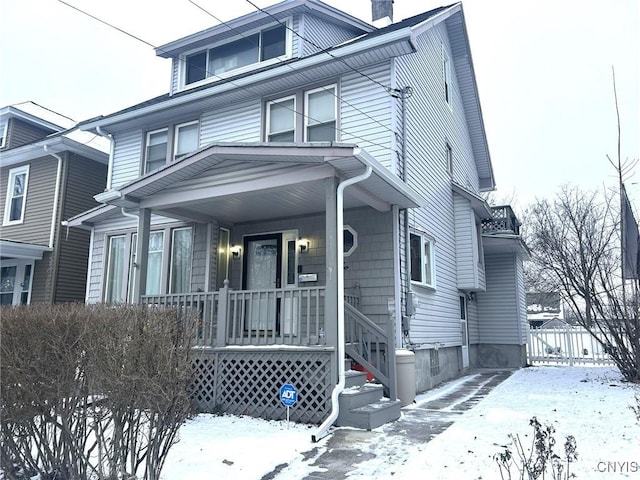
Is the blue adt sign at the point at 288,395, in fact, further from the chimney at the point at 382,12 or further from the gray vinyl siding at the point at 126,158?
the chimney at the point at 382,12

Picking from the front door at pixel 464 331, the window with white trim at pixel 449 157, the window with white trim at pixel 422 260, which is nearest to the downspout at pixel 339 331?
the window with white trim at pixel 422 260

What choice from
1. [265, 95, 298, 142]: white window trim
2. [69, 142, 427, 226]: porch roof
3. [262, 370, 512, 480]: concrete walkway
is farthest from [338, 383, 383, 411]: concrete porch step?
[265, 95, 298, 142]: white window trim

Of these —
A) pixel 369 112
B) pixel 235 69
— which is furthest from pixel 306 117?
pixel 235 69

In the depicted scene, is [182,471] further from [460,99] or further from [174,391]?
[460,99]

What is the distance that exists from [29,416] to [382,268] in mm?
5860

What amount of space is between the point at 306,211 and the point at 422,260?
2.63 metres

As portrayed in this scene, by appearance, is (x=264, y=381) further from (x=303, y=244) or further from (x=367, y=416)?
(x=303, y=244)

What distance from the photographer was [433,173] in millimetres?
11125

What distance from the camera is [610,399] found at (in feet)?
24.2

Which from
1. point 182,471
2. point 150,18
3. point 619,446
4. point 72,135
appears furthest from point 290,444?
point 72,135

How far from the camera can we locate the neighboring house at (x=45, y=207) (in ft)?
44.0

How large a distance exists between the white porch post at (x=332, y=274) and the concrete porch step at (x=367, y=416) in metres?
0.48

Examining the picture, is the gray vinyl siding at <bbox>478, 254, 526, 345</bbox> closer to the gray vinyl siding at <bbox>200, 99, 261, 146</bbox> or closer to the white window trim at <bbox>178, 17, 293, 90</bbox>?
the gray vinyl siding at <bbox>200, 99, 261, 146</bbox>

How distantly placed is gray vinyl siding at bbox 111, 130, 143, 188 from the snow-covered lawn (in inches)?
292
